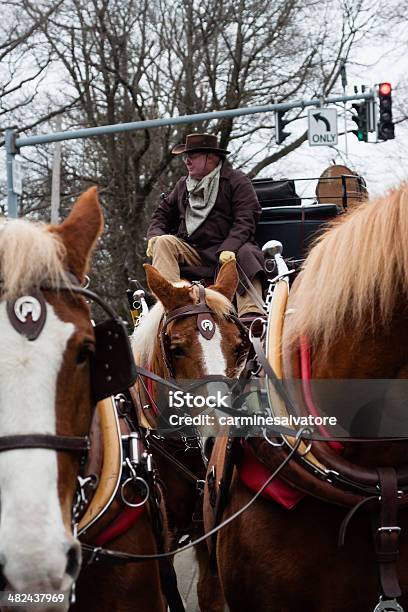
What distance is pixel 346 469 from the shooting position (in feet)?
8.55

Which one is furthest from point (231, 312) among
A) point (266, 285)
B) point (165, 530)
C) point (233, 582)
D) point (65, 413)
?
point (65, 413)

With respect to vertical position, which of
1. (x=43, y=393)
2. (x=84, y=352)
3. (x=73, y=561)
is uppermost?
(x=84, y=352)

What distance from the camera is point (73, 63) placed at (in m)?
19.0

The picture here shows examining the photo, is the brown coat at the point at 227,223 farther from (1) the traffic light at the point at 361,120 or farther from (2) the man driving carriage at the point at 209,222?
(1) the traffic light at the point at 361,120

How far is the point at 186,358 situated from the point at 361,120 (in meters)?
10.7

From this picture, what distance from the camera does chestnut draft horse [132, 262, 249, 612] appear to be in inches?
170

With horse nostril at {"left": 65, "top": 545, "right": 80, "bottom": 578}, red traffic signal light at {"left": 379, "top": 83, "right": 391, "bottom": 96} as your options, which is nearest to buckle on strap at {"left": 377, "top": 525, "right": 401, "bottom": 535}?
horse nostril at {"left": 65, "top": 545, "right": 80, "bottom": 578}

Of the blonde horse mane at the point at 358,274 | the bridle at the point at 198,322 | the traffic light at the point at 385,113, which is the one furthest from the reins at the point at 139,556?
the traffic light at the point at 385,113

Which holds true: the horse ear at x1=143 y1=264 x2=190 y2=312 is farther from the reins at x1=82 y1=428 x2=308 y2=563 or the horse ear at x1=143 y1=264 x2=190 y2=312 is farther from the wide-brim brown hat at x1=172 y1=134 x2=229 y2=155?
the reins at x1=82 y1=428 x2=308 y2=563

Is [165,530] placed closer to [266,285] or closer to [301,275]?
[301,275]

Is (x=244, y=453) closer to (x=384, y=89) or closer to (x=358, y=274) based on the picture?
(x=358, y=274)

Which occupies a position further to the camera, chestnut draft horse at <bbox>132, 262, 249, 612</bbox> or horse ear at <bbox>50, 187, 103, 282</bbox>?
chestnut draft horse at <bbox>132, 262, 249, 612</bbox>

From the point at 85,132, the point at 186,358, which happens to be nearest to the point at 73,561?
the point at 186,358

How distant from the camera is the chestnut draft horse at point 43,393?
6.30 feet
